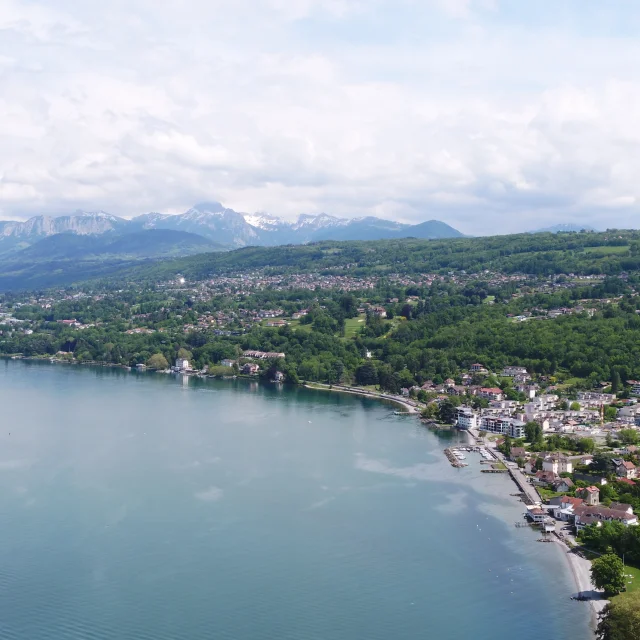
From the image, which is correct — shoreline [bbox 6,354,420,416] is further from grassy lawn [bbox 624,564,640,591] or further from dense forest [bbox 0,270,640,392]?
grassy lawn [bbox 624,564,640,591]

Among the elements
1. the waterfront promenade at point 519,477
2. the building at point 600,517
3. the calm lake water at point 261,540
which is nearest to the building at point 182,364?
the calm lake water at point 261,540

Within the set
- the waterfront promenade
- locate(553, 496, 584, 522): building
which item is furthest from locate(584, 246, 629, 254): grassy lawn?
locate(553, 496, 584, 522): building

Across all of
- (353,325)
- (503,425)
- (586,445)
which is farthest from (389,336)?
(586,445)

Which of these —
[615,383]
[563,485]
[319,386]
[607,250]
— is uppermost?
[607,250]

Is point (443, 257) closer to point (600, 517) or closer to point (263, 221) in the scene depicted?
point (600, 517)

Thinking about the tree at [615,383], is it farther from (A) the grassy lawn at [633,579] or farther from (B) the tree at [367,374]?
(A) the grassy lawn at [633,579]

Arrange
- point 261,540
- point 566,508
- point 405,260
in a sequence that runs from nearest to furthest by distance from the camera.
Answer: point 261,540 < point 566,508 < point 405,260

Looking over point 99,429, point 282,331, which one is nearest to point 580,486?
point 99,429
